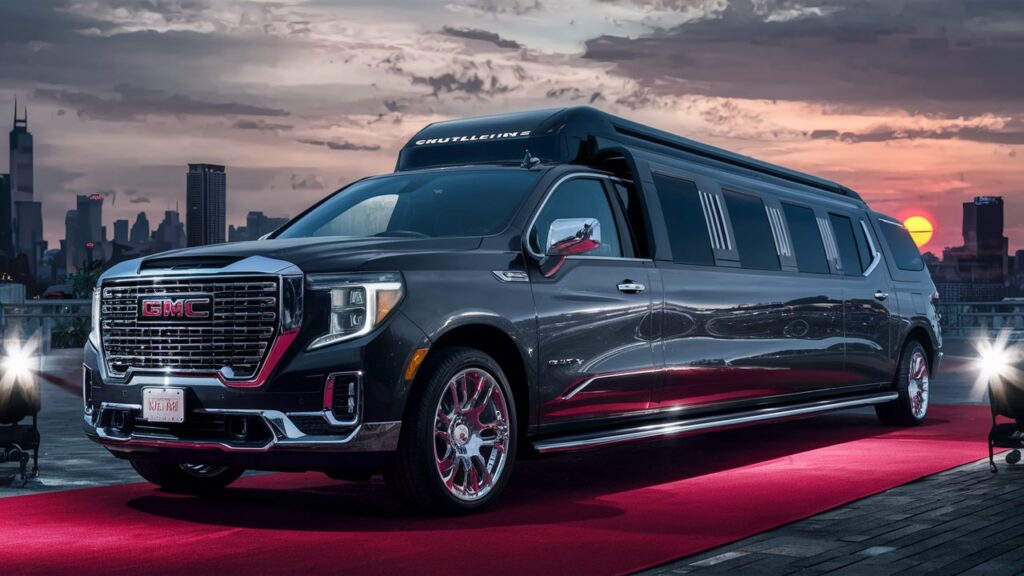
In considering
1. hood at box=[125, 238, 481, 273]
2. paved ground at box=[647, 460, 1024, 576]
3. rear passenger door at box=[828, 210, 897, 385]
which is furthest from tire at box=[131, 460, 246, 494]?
rear passenger door at box=[828, 210, 897, 385]

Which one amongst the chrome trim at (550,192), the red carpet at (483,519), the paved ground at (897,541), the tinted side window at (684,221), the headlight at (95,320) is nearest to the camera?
the paved ground at (897,541)

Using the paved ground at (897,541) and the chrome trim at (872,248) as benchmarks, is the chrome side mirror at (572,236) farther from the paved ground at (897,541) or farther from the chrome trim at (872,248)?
the chrome trim at (872,248)

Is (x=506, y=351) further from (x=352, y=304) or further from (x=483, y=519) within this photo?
(x=352, y=304)

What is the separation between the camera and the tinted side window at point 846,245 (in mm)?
12531

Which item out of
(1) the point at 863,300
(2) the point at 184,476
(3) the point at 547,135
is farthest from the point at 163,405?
(1) the point at 863,300

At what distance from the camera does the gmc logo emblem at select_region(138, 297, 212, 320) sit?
708cm

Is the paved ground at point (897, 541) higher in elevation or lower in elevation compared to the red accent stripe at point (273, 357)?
lower

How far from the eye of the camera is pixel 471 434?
738cm

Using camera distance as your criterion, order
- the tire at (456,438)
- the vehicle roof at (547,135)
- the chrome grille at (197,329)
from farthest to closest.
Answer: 1. the vehicle roof at (547,135)
2. the tire at (456,438)
3. the chrome grille at (197,329)

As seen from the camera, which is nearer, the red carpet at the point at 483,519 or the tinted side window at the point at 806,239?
the red carpet at the point at 483,519

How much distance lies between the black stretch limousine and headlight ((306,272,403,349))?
0.04ft

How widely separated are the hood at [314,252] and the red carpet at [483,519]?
137cm

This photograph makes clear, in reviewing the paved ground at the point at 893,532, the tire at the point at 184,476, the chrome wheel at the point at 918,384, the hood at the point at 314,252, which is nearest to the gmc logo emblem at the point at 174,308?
the hood at the point at 314,252

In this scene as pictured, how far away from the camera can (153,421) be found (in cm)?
725
